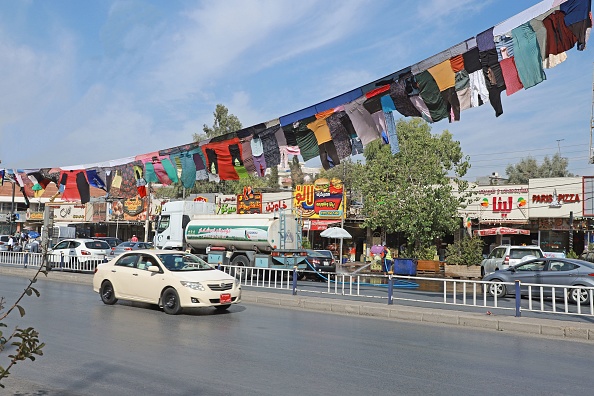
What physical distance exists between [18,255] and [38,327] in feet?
62.3

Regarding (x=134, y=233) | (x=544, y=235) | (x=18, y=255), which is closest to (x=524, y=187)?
(x=544, y=235)

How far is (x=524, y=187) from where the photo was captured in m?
35.0

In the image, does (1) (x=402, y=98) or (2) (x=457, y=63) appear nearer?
(2) (x=457, y=63)

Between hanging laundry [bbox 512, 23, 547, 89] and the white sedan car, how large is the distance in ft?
26.7

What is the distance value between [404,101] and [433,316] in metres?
5.13

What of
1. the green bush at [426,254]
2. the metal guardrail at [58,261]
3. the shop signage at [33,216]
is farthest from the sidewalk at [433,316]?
the shop signage at [33,216]

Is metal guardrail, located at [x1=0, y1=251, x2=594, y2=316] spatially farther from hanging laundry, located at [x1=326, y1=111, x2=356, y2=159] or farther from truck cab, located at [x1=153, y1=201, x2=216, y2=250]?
truck cab, located at [x1=153, y1=201, x2=216, y2=250]

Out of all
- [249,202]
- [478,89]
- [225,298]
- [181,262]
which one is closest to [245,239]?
[181,262]

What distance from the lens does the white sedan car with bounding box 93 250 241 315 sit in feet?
41.9

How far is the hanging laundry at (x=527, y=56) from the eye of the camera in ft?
36.4

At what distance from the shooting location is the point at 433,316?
41.4 feet

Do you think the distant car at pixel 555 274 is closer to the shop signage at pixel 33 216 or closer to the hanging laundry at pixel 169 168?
the hanging laundry at pixel 169 168

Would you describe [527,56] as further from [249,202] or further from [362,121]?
[249,202]

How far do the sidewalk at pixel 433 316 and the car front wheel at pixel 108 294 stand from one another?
3.71m
